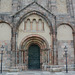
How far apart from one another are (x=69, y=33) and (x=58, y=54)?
9.23 ft

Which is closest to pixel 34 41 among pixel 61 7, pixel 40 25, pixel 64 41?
pixel 40 25

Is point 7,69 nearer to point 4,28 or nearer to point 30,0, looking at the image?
point 4,28

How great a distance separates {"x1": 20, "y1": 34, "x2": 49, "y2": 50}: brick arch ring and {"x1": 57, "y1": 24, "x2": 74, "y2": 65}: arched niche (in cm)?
166

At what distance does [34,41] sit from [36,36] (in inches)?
26.6

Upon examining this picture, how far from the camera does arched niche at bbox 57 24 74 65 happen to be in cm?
1480

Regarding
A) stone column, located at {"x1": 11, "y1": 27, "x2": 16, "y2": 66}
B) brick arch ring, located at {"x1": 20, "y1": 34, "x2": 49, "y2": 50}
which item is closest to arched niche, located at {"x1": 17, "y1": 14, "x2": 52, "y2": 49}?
brick arch ring, located at {"x1": 20, "y1": 34, "x2": 49, "y2": 50}

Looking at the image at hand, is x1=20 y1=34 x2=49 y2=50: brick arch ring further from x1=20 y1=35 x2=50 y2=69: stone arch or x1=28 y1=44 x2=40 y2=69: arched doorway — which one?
x1=28 y1=44 x2=40 y2=69: arched doorway

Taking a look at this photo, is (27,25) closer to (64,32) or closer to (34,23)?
(34,23)

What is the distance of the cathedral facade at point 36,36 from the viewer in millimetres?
14500

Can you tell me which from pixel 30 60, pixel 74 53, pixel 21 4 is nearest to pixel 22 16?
pixel 21 4

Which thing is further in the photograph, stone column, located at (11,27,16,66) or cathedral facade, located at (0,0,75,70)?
cathedral facade, located at (0,0,75,70)

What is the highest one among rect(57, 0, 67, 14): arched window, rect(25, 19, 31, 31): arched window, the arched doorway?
rect(57, 0, 67, 14): arched window

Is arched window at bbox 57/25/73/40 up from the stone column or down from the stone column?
up

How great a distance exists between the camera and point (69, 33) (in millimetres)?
15266
